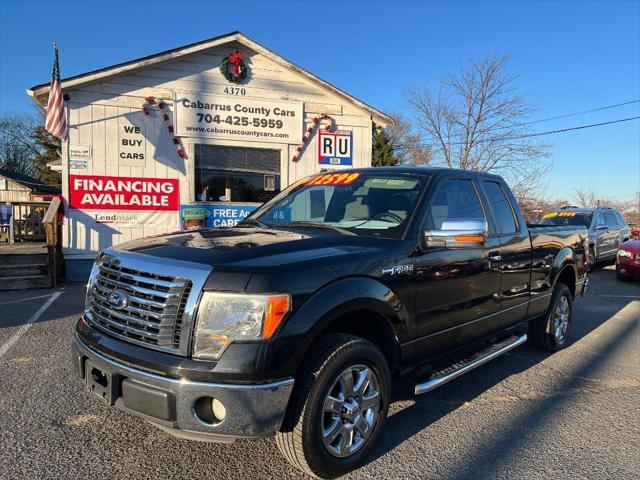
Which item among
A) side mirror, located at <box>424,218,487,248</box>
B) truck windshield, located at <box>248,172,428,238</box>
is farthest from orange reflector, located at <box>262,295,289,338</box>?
side mirror, located at <box>424,218,487,248</box>

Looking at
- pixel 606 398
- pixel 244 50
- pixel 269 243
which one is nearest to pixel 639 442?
pixel 606 398

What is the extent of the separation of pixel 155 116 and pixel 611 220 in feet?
41.2

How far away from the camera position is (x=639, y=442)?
11.0 ft

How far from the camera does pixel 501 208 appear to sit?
456cm

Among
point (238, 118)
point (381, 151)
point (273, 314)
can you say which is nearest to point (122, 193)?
point (238, 118)

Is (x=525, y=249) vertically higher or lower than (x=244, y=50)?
lower

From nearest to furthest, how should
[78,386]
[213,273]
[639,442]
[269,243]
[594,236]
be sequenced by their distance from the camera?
1. [213,273]
2. [269,243]
3. [639,442]
4. [78,386]
5. [594,236]

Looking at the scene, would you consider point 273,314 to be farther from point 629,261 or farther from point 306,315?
point 629,261

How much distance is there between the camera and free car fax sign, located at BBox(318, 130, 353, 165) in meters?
10.8

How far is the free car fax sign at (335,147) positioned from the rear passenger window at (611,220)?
7.87 m

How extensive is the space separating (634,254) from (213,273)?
11.0 metres

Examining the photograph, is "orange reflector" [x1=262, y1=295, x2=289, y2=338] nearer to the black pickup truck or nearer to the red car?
the black pickup truck

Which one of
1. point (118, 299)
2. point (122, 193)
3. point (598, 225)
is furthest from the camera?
point (598, 225)

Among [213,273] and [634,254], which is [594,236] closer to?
[634,254]
